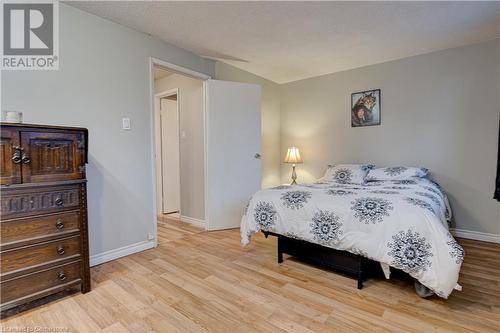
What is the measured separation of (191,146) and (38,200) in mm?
2131

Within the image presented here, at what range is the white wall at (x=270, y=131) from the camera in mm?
4316

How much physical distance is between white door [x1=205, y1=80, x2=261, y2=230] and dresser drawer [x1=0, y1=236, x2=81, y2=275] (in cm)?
173

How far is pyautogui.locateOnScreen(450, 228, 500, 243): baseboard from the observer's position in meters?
2.88

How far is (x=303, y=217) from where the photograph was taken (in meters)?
2.11

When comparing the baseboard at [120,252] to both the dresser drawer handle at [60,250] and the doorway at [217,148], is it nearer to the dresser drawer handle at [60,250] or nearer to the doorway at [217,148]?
the dresser drawer handle at [60,250]

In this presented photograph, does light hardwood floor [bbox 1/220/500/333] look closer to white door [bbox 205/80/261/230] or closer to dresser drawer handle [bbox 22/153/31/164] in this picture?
dresser drawer handle [bbox 22/153/31/164]

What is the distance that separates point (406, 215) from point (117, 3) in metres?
2.66

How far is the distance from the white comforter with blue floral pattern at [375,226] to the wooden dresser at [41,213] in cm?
134

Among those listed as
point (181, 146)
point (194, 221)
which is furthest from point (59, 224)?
point (181, 146)

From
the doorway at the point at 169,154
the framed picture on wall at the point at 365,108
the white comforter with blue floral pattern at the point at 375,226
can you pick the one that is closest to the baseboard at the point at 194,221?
the doorway at the point at 169,154

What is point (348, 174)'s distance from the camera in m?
3.18

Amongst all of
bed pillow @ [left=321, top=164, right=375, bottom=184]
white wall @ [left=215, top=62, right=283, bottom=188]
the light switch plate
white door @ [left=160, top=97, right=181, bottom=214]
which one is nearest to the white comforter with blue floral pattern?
bed pillow @ [left=321, top=164, right=375, bottom=184]

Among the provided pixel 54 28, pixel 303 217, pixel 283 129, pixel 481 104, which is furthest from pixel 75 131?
pixel 481 104

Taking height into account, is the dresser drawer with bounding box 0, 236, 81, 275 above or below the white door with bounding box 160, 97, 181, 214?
below
